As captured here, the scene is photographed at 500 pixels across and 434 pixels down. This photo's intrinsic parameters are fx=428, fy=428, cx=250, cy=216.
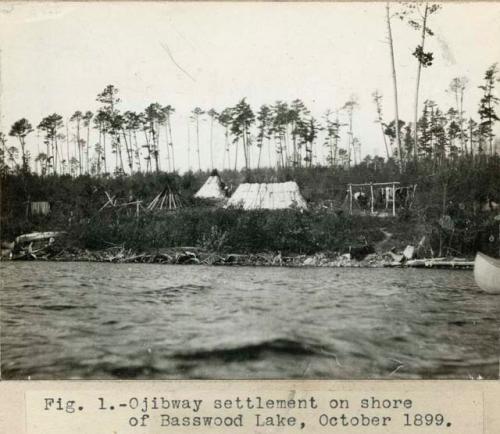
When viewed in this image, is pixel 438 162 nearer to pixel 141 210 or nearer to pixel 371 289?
pixel 371 289

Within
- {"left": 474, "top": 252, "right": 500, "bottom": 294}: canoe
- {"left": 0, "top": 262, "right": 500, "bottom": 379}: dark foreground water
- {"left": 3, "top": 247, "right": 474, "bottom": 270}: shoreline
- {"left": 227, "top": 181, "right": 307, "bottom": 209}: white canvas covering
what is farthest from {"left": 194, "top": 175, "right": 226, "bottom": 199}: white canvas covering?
{"left": 474, "top": 252, "right": 500, "bottom": 294}: canoe

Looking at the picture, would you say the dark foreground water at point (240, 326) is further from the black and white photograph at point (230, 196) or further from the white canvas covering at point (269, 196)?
the white canvas covering at point (269, 196)

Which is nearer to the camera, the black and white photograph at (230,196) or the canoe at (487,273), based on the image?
the black and white photograph at (230,196)

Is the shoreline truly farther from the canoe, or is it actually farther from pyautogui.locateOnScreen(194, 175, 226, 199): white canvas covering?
pyautogui.locateOnScreen(194, 175, 226, 199): white canvas covering

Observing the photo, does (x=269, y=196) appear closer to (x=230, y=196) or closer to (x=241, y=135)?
(x=230, y=196)

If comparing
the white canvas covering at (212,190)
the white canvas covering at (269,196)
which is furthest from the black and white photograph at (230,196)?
the white canvas covering at (269,196)

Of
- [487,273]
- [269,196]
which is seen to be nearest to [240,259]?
[269,196]

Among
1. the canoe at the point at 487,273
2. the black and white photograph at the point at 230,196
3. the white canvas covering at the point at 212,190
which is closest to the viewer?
the black and white photograph at the point at 230,196
